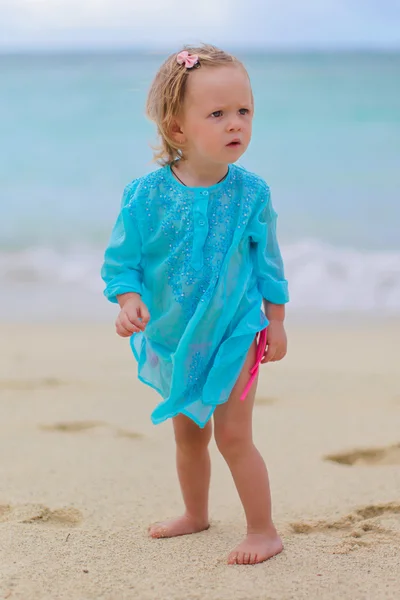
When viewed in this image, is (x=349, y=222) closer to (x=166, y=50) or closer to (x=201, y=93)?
(x=201, y=93)

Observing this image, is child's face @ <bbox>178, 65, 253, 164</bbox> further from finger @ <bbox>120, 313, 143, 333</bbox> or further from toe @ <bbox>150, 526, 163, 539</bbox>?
toe @ <bbox>150, 526, 163, 539</bbox>

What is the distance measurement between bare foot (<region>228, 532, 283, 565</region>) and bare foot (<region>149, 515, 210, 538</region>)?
274mm

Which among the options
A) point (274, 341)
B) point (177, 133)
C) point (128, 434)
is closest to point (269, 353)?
point (274, 341)

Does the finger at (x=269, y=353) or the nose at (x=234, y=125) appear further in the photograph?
the finger at (x=269, y=353)

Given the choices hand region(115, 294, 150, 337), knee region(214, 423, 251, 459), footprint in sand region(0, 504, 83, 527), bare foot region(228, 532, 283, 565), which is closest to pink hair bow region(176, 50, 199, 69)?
hand region(115, 294, 150, 337)

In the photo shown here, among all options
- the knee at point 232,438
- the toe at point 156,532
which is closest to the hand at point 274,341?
the knee at point 232,438

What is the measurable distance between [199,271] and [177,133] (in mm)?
403

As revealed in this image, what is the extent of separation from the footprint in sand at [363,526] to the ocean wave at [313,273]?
295cm

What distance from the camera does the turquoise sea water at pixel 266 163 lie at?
700 centimetres

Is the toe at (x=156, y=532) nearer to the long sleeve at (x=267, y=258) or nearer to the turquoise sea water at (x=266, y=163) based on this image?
the long sleeve at (x=267, y=258)

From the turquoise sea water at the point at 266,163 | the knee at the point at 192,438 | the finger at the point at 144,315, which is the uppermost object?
the turquoise sea water at the point at 266,163

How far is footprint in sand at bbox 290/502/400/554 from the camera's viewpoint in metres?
2.53

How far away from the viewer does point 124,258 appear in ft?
7.98

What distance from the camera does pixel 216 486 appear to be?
309 cm
